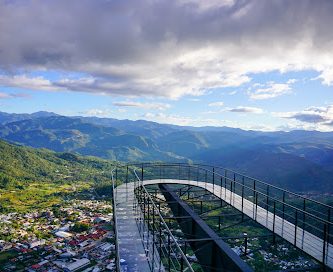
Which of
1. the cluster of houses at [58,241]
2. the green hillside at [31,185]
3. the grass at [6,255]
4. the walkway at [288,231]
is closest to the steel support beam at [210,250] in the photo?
the walkway at [288,231]

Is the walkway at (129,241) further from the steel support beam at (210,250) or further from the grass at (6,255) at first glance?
the grass at (6,255)

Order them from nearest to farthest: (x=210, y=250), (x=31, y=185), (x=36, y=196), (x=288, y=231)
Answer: (x=210, y=250) < (x=288, y=231) < (x=36, y=196) < (x=31, y=185)

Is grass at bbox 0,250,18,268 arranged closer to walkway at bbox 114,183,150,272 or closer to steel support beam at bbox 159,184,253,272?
walkway at bbox 114,183,150,272

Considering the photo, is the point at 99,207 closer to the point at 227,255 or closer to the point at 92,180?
the point at 92,180

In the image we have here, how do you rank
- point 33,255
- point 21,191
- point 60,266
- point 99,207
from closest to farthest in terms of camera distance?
point 60,266
point 33,255
point 99,207
point 21,191

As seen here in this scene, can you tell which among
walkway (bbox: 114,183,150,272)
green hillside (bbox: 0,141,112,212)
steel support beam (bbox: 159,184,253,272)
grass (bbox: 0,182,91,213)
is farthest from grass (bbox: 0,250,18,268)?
steel support beam (bbox: 159,184,253,272)

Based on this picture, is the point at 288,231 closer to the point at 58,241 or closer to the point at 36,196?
the point at 58,241

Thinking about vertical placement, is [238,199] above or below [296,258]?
above

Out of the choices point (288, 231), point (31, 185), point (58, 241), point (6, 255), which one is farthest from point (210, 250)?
point (31, 185)

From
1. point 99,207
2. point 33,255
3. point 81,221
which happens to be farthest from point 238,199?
point 99,207
